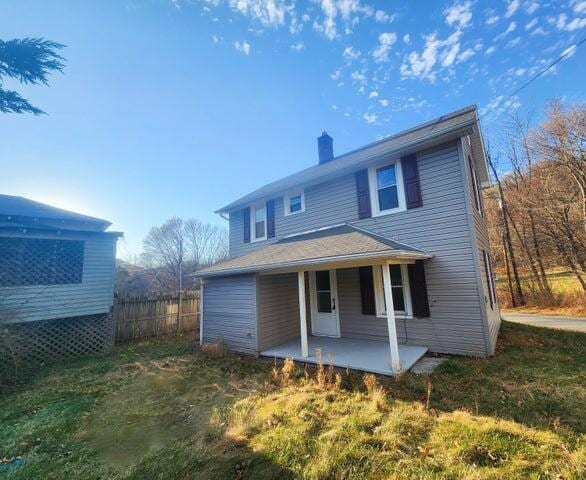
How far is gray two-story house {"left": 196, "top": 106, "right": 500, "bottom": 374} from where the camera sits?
6.09 meters

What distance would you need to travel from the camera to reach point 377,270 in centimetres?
736

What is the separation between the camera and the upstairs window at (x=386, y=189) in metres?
7.23

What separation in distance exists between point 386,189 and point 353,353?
4573mm

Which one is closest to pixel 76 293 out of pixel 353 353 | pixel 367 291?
pixel 353 353

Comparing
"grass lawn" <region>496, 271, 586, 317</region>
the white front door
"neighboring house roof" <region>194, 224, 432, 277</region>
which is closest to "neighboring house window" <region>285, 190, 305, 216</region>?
"neighboring house roof" <region>194, 224, 432, 277</region>

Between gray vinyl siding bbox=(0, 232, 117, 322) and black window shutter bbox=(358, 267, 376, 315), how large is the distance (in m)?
8.17

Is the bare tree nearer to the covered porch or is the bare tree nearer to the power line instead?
the covered porch

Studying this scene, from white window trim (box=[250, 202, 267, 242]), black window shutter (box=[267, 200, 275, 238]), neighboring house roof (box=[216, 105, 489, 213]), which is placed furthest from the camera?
white window trim (box=[250, 202, 267, 242])

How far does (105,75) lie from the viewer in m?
7.55

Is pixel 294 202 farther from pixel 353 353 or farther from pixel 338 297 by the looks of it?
pixel 353 353

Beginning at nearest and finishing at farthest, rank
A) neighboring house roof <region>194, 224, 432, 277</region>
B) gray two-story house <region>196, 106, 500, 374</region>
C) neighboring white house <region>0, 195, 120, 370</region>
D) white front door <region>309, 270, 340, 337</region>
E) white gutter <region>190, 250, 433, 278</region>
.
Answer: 1. white gutter <region>190, 250, 433, 278</region>
2. neighboring house roof <region>194, 224, 432, 277</region>
3. gray two-story house <region>196, 106, 500, 374</region>
4. neighboring white house <region>0, 195, 120, 370</region>
5. white front door <region>309, 270, 340, 337</region>

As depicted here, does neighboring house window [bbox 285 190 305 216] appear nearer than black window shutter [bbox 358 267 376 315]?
No

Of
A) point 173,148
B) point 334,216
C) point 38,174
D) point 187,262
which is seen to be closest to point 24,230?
point 38,174

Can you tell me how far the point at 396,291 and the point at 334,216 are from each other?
117 inches
